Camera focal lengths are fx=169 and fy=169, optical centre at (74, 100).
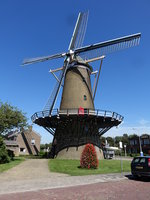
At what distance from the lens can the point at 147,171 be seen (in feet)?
34.4

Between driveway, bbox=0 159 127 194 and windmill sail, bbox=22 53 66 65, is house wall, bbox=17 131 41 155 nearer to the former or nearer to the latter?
windmill sail, bbox=22 53 66 65

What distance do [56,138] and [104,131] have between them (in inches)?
288

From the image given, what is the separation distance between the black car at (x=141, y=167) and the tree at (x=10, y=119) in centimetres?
1641

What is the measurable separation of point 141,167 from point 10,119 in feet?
56.6

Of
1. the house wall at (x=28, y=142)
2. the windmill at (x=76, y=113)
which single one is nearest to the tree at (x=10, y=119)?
the windmill at (x=76, y=113)

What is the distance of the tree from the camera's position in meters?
21.9

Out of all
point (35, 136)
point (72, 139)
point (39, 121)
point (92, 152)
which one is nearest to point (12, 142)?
point (35, 136)

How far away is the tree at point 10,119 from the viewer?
21886 millimetres

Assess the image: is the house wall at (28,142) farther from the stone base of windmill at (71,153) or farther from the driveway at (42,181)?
the driveway at (42,181)

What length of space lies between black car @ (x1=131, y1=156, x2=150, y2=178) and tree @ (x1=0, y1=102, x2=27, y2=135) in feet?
53.8

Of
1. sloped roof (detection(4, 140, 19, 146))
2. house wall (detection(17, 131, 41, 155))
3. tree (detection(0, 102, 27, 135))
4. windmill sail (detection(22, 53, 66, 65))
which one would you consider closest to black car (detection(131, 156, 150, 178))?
tree (detection(0, 102, 27, 135))

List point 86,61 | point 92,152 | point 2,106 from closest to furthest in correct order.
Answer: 1. point 92,152
2. point 2,106
3. point 86,61

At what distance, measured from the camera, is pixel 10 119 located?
73.2 ft

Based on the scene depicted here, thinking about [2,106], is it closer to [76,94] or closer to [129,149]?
[76,94]
